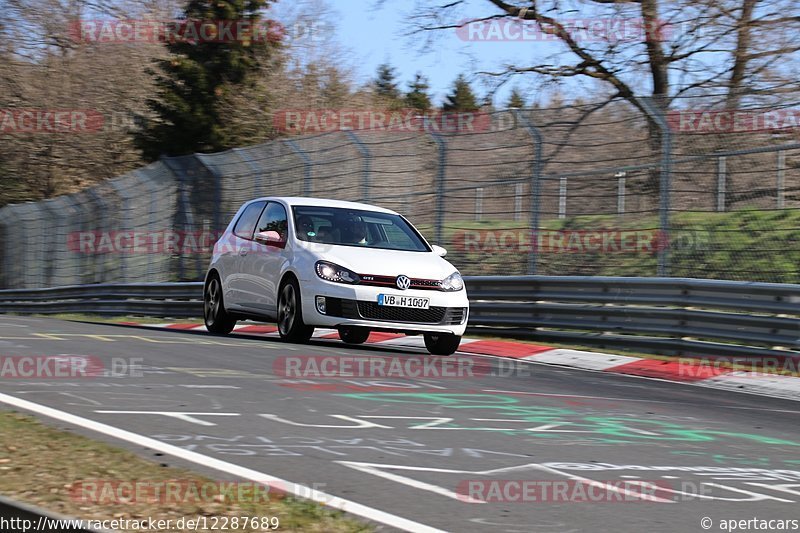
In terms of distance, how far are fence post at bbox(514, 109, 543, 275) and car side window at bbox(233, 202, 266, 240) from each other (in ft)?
11.2

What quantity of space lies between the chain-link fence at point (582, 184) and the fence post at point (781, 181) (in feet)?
0.04

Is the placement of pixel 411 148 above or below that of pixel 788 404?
above

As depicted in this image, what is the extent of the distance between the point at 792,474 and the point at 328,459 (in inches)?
97.1

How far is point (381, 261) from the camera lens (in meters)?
12.2

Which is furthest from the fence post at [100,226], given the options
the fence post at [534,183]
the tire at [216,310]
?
the fence post at [534,183]

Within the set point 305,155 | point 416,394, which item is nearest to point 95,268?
point 305,155

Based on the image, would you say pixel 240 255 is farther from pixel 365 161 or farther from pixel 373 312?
pixel 365 161

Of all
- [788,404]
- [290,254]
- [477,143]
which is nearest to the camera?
[788,404]

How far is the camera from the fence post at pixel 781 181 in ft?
39.3

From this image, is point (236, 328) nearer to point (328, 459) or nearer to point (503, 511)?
point (328, 459)

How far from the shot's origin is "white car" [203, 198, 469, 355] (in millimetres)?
12000

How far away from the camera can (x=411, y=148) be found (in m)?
16.6

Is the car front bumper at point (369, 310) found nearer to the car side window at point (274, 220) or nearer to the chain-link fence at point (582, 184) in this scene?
the car side window at point (274, 220)

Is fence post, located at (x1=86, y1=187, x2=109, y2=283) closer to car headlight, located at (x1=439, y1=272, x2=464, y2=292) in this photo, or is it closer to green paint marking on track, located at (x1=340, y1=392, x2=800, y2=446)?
car headlight, located at (x1=439, y1=272, x2=464, y2=292)
